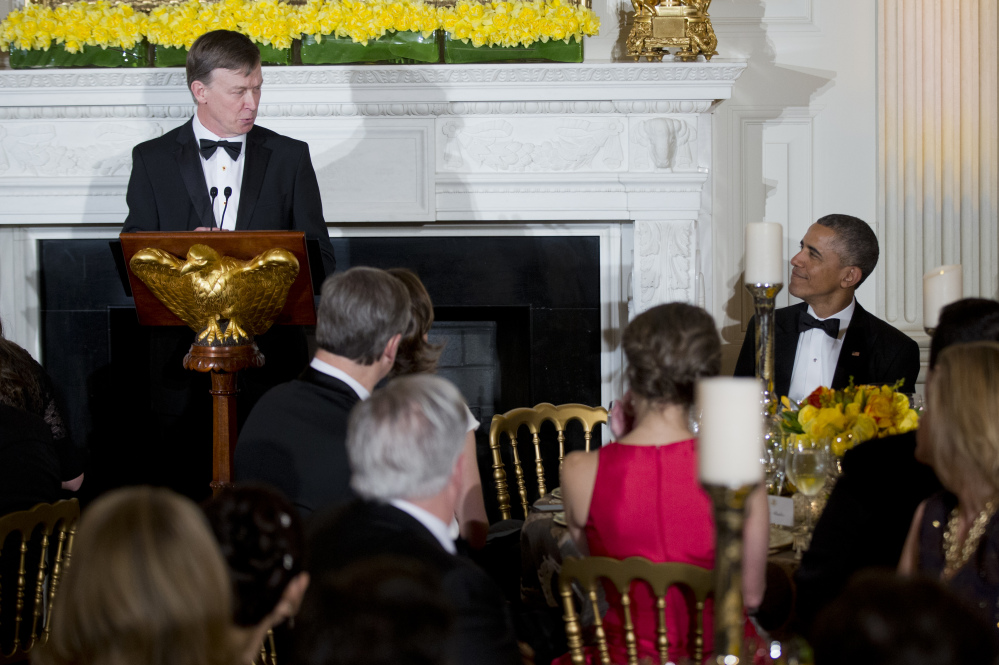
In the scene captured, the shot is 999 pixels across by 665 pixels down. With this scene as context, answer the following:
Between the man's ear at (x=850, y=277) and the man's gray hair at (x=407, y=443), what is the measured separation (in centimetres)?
250

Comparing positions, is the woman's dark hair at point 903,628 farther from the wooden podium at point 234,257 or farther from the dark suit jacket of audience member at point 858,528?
the wooden podium at point 234,257

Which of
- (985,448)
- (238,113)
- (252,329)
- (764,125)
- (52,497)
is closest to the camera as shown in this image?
(985,448)

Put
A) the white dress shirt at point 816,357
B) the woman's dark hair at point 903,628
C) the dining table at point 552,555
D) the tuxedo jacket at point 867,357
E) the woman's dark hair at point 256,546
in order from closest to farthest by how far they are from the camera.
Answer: the woman's dark hair at point 903,628 → the woman's dark hair at point 256,546 → the dining table at point 552,555 → the tuxedo jacket at point 867,357 → the white dress shirt at point 816,357

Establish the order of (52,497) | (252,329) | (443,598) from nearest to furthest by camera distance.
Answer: (443,598), (52,497), (252,329)

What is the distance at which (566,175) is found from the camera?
12.6 ft

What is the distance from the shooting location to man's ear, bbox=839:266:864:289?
3.58m

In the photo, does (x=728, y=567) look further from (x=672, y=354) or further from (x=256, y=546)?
(x=672, y=354)

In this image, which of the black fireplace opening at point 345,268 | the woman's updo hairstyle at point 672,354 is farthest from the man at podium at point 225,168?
the woman's updo hairstyle at point 672,354

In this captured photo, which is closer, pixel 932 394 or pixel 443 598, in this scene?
pixel 443 598

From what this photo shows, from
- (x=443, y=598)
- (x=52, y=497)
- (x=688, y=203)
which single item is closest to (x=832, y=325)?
(x=688, y=203)

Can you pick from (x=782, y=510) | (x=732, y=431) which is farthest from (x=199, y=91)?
(x=732, y=431)

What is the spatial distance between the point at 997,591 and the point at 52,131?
3.67m

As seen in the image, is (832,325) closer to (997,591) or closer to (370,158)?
(370,158)

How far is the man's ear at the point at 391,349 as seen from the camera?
2.12 metres
